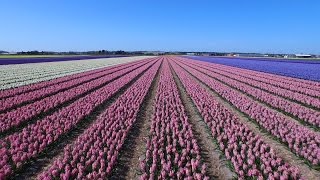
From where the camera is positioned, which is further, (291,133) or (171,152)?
(291,133)

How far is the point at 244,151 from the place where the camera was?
8.59 meters

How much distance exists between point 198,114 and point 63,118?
5.32 meters

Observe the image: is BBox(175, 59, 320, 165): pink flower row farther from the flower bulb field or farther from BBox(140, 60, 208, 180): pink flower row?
Answer: BBox(140, 60, 208, 180): pink flower row

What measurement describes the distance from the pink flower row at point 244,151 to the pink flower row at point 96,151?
2726 millimetres

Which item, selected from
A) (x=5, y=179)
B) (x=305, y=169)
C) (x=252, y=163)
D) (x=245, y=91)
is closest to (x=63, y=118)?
(x=5, y=179)

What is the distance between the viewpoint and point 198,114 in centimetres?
1389

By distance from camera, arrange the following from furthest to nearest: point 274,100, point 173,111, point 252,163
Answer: point 274,100 → point 173,111 → point 252,163

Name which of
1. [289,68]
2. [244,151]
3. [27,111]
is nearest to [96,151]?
[244,151]

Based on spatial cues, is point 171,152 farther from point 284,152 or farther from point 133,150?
point 284,152

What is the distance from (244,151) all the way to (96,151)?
3.69 metres

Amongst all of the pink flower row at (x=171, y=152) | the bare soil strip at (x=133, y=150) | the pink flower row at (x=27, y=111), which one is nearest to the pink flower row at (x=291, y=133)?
the pink flower row at (x=171, y=152)

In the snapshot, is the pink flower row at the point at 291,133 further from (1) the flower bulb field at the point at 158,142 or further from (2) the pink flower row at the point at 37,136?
(2) the pink flower row at the point at 37,136

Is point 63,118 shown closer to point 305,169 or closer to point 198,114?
point 198,114

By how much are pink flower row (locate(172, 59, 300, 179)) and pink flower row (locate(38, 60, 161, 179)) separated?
2.73 m
